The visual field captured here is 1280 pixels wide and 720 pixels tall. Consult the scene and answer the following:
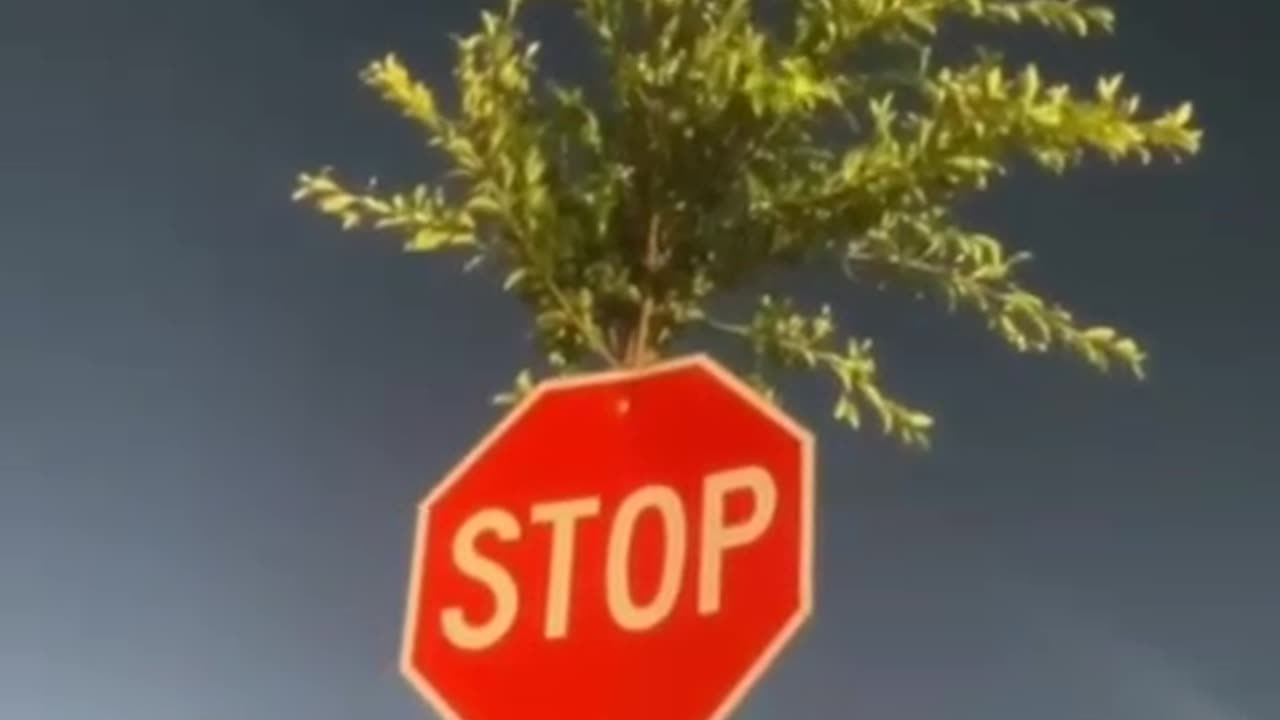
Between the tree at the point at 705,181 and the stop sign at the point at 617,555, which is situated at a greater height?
the tree at the point at 705,181

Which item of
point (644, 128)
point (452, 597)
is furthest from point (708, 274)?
point (452, 597)

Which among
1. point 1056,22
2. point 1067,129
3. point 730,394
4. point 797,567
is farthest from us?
point 1056,22

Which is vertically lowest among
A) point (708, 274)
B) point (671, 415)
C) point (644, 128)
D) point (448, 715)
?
point (448, 715)

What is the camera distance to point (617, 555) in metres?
2.32

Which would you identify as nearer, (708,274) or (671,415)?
(671,415)

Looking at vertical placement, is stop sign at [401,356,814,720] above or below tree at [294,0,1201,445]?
below

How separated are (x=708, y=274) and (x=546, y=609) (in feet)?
2.04

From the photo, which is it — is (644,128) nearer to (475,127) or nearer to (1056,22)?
(475,127)

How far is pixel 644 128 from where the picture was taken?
2.83 meters

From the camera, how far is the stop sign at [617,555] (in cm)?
222

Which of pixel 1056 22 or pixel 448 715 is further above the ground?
pixel 1056 22

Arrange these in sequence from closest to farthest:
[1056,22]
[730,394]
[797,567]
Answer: [797,567] → [730,394] → [1056,22]

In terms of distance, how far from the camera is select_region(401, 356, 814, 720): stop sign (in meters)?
2.22

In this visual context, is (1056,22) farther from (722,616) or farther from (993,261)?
(722,616)
